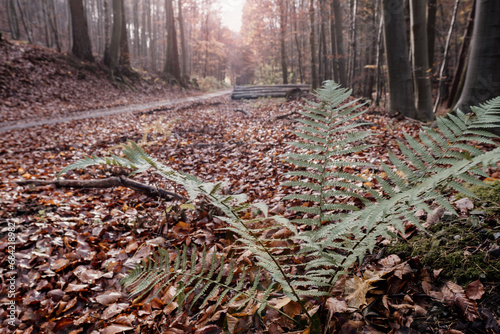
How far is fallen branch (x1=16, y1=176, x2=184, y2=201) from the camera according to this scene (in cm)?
319

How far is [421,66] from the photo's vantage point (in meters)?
5.86

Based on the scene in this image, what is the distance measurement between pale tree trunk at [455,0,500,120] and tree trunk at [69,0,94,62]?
17.0m

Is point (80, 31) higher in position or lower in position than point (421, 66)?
higher

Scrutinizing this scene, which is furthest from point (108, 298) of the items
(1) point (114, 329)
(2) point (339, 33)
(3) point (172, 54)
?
(3) point (172, 54)

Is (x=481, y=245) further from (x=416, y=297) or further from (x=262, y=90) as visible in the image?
(x=262, y=90)

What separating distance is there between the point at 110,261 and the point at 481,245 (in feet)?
8.04

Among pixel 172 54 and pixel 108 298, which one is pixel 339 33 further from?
pixel 172 54

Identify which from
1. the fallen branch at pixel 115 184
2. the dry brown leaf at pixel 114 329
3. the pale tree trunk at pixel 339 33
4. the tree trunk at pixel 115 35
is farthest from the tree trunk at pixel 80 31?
the dry brown leaf at pixel 114 329

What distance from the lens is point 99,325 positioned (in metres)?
1.61

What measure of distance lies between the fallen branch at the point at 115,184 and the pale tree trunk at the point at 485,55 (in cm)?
418

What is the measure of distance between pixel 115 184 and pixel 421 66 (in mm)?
6421

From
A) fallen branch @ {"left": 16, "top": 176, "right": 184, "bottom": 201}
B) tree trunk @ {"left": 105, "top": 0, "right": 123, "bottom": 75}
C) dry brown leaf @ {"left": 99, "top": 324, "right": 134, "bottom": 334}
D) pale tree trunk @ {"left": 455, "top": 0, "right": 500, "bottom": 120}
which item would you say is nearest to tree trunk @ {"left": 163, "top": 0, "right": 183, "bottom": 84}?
tree trunk @ {"left": 105, "top": 0, "right": 123, "bottom": 75}

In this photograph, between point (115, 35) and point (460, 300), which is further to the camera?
point (115, 35)

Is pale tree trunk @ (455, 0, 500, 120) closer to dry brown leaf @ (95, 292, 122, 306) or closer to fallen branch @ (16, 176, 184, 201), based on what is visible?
fallen branch @ (16, 176, 184, 201)
